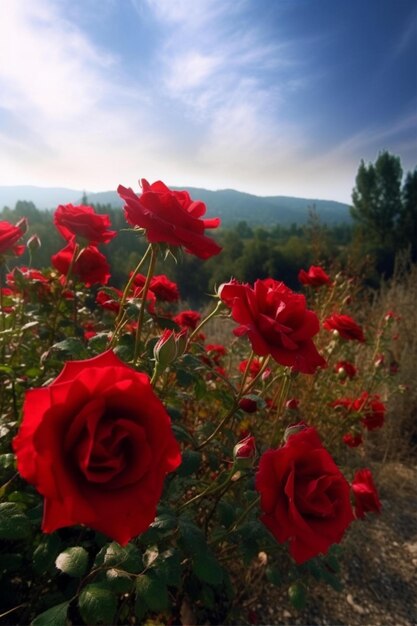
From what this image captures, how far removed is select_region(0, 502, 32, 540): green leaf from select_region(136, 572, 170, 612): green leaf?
260 mm

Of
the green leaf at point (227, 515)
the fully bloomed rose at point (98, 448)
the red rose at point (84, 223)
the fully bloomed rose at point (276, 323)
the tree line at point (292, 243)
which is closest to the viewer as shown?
the fully bloomed rose at point (98, 448)

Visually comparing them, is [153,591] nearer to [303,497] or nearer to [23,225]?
[303,497]

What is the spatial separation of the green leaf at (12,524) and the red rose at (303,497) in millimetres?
462

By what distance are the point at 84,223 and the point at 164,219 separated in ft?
1.60

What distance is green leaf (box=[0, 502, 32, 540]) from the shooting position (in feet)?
2.42

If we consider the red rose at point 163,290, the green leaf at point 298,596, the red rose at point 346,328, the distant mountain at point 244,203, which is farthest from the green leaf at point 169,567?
the distant mountain at point 244,203

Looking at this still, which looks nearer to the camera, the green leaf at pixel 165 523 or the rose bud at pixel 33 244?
the green leaf at pixel 165 523

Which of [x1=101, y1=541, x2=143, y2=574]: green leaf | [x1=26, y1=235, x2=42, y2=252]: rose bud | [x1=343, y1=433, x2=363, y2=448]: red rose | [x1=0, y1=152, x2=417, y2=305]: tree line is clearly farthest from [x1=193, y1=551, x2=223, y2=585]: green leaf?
[x1=0, y1=152, x2=417, y2=305]: tree line

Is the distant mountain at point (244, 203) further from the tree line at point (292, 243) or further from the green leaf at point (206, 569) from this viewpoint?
the green leaf at point (206, 569)

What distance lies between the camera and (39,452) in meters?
0.46

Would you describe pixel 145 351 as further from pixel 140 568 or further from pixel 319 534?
pixel 319 534

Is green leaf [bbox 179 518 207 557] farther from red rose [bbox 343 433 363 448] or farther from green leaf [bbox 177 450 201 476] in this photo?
red rose [bbox 343 433 363 448]

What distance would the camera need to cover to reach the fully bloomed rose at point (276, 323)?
824 mm

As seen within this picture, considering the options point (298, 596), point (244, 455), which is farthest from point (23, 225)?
point (298, 596)
